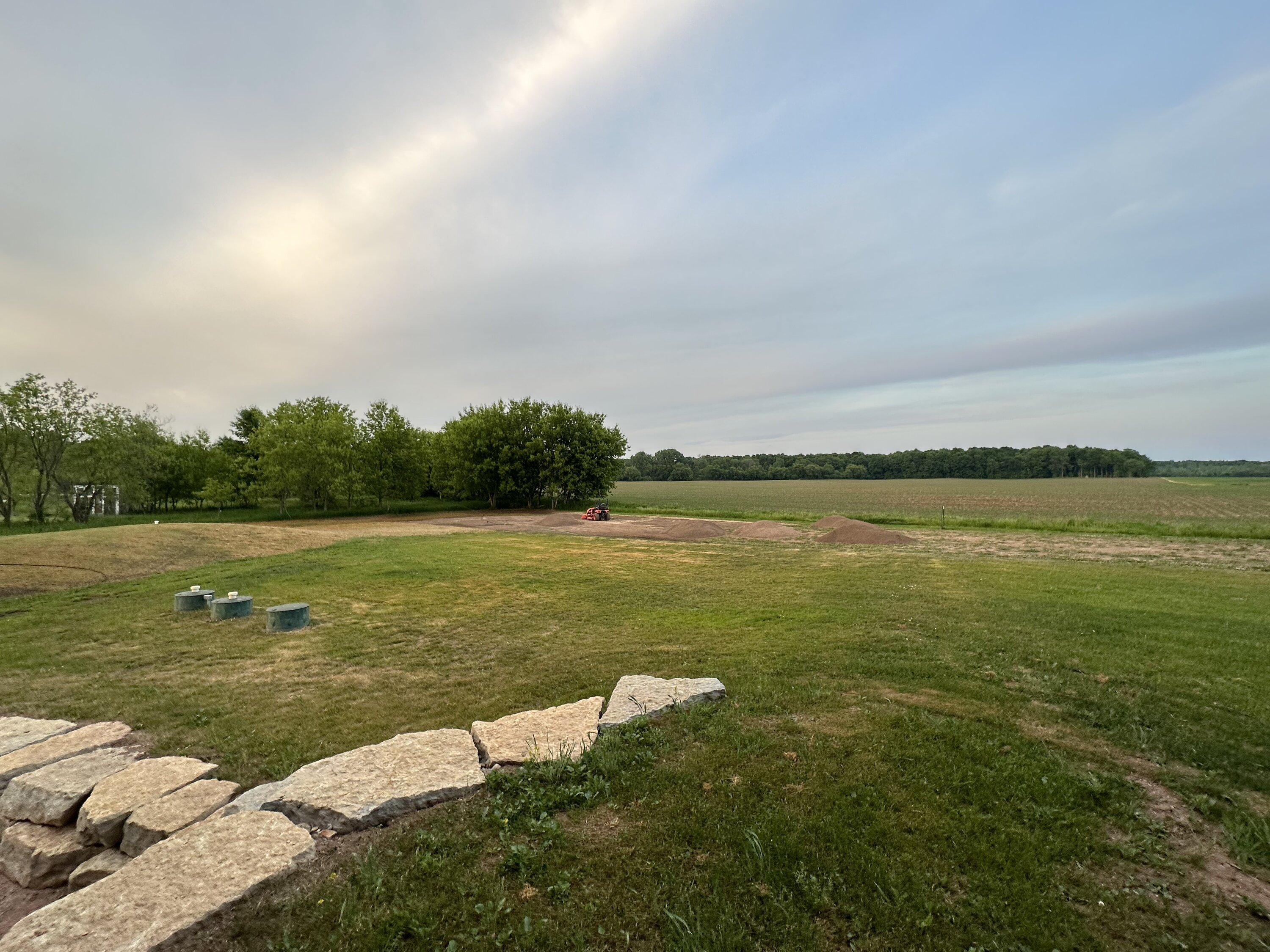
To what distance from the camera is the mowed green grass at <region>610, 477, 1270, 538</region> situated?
2991cm

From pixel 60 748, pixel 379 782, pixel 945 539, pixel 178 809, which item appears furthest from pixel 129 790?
pixel 945 539

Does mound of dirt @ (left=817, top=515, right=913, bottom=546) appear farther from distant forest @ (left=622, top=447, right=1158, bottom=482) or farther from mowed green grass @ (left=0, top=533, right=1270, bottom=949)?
distant forest @ (left=622, top=447, right=1158, bottom=482)

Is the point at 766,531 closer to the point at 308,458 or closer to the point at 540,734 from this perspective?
the point at 540,734

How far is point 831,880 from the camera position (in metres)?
2.97

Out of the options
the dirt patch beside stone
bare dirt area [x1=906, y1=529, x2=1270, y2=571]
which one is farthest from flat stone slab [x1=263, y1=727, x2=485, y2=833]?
the dirt patch beside stone

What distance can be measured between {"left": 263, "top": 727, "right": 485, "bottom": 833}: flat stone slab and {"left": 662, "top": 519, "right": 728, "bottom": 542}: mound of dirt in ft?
68.9

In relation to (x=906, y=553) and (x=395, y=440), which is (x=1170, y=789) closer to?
(x=906, y=553)

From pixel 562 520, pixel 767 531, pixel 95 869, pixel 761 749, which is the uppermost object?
pixel 761 749

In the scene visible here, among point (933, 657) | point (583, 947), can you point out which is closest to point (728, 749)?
point (583, 947)

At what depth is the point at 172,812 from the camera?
3729mm

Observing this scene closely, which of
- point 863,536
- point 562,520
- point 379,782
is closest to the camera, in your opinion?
point 379,782

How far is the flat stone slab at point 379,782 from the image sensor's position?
3.61m

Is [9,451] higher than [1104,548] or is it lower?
higher

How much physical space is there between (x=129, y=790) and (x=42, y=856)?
0.50 metres
